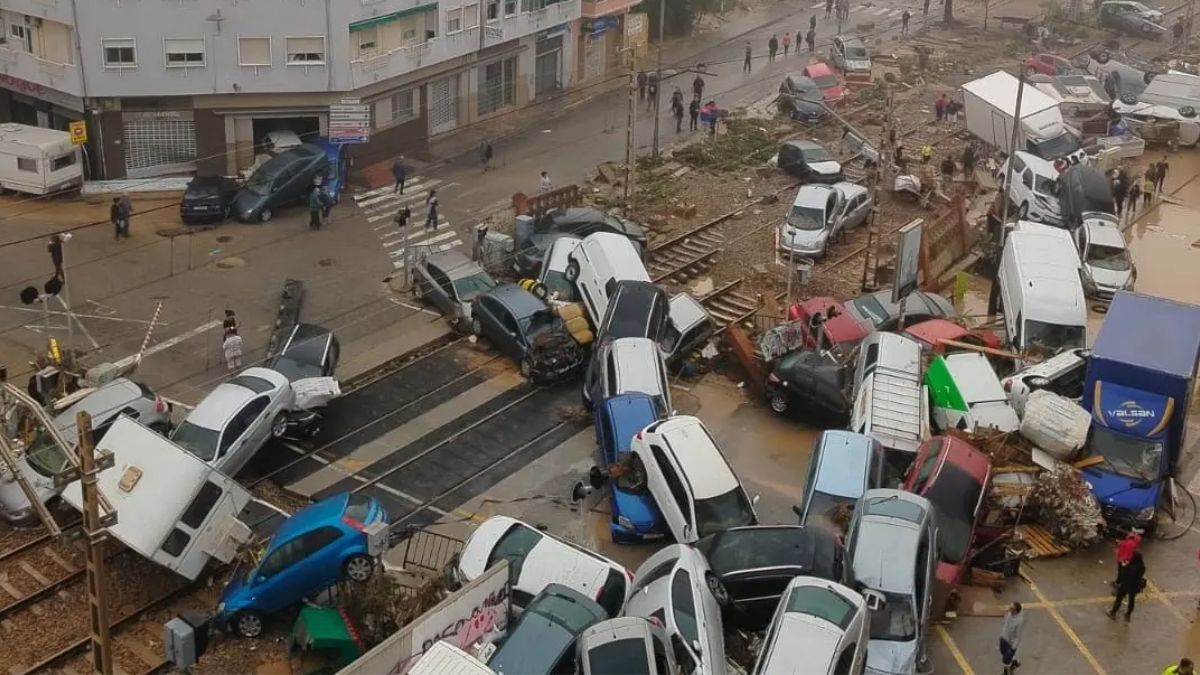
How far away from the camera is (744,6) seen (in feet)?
208

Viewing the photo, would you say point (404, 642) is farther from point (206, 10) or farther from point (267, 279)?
point (206, 10)

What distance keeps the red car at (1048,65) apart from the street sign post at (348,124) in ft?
83.5

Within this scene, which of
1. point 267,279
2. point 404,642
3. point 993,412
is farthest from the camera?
point 267,279

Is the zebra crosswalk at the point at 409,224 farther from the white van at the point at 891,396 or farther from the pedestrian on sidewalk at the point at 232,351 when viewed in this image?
the white van at the point at 891,396

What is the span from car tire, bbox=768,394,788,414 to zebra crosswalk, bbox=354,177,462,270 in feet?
31.3

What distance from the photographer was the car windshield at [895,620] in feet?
56.5

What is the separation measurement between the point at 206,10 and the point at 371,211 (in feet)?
22.1

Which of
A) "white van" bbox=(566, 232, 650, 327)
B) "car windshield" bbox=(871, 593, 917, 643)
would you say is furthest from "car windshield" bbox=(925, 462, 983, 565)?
"white van" bbox=(566, 232, 650, 327)

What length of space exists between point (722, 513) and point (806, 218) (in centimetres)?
1421

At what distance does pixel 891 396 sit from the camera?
22.6 m

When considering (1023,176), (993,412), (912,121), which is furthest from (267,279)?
(912,121)

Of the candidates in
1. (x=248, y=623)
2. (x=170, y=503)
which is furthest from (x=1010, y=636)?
(x=170, y=503)

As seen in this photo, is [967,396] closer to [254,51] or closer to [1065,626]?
[1065,626]

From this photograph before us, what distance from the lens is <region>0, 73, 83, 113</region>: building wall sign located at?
119 feet
